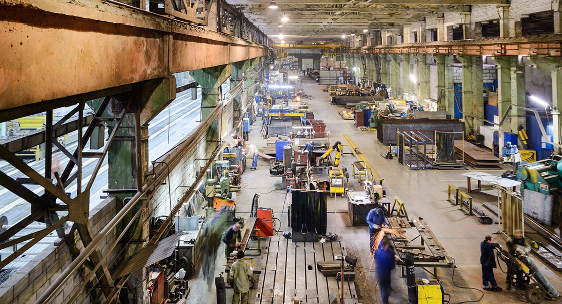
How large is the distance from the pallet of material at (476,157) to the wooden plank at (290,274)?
12.0 m

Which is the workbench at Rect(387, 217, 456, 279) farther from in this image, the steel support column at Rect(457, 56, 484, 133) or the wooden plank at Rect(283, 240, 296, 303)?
the steel support column at Rect(457, 56, 484, 133)

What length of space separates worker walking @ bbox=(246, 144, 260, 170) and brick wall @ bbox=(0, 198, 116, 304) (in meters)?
12.2

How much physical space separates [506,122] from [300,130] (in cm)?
966

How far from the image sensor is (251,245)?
1071 cm

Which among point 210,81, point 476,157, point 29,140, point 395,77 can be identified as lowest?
point 476,157

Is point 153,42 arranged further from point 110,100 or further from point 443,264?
point 443,264

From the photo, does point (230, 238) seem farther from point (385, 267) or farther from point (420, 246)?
point (420, 246)

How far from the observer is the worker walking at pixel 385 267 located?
812 centimetres

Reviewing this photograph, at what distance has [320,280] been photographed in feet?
26.6

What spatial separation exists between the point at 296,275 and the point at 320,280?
1.57 feet

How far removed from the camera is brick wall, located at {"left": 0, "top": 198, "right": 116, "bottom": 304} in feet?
15.2

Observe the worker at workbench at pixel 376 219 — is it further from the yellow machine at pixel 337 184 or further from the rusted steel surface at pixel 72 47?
the rusted steel surface at pixel 72 47

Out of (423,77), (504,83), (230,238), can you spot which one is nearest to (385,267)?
(230,238)

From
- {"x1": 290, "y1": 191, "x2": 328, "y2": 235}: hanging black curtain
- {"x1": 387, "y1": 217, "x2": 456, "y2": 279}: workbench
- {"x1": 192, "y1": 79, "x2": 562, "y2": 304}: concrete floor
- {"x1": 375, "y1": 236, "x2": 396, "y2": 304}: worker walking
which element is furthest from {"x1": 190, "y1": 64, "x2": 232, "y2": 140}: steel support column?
{"x1": 375, "y1": 236, "x2": 396, "y2": 304}: worker walking
